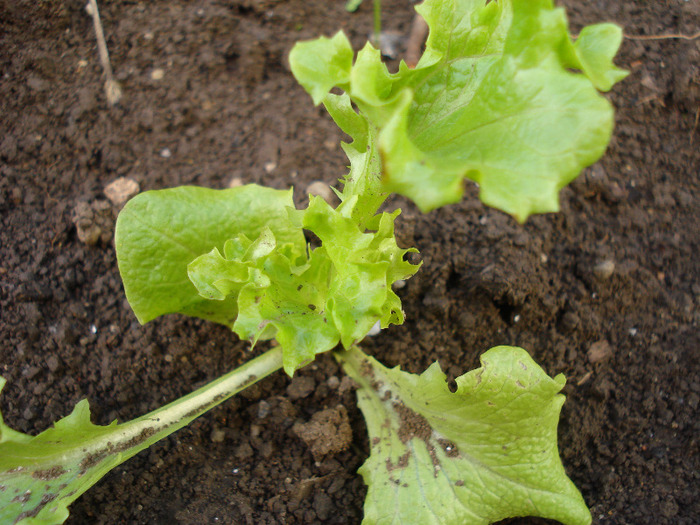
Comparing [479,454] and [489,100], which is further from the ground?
[489,100]

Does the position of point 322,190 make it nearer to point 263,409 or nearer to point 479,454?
point 263,409

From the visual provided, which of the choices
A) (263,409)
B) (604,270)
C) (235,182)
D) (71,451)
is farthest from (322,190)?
(71,451)

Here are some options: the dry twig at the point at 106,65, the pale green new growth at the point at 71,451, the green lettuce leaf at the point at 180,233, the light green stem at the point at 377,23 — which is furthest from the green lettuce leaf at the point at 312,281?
the light green stem at the point at 377,23

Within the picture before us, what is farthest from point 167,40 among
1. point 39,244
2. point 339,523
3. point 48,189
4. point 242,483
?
point 339,523

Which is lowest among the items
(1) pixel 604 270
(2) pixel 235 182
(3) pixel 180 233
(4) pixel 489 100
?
(1) pixel 604 270

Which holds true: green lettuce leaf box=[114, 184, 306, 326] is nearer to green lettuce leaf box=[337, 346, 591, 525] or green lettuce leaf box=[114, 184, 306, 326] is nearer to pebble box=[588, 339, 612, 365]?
green lettuce leaf box=[337, 346, 591, 525]

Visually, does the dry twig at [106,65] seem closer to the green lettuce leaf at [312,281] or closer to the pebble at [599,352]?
the green lettuce leaf at [312,281]

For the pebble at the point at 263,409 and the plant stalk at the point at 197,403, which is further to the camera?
the pebble at the point at 263,409

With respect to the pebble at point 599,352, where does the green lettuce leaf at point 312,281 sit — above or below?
above
